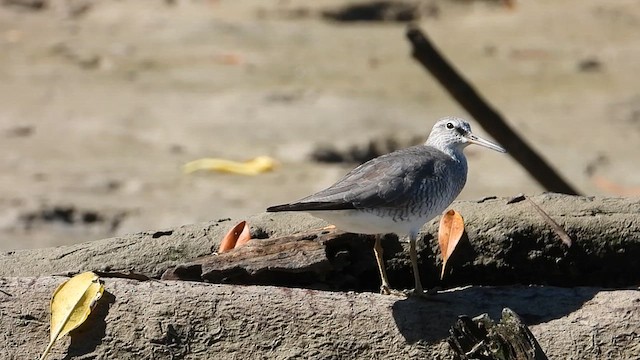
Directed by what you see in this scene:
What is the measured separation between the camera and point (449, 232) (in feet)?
15.3

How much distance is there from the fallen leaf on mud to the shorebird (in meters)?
0.39

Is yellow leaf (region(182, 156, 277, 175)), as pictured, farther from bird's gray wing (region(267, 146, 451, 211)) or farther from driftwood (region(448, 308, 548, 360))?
driftwood (region(448, 308, 548, 360))

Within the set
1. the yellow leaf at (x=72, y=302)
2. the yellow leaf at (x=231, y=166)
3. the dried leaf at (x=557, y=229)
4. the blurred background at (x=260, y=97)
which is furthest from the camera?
the yellow leaf at (x=231, y=166)

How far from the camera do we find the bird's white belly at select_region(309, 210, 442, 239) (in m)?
4.33

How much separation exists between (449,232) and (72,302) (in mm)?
1399

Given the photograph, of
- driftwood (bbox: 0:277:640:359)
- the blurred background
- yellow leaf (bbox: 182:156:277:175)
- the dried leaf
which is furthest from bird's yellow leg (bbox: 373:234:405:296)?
yellow leaf (bbox: 182:156:277:175)

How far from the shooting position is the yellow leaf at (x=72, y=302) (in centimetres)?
404

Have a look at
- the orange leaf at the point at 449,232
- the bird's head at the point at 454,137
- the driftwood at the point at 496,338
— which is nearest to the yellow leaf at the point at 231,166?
the bird's head at the point at 454,137

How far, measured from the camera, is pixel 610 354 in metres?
4.14

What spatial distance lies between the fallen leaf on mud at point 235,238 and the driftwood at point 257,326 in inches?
16.9

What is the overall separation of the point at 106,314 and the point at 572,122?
705 cm

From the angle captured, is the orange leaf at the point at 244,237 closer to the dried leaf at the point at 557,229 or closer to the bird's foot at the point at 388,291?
the bird's foot at the point at 388,291

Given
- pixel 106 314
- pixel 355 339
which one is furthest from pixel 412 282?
pixel 106 314

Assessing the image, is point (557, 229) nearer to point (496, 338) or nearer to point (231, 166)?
point (496, 338)
